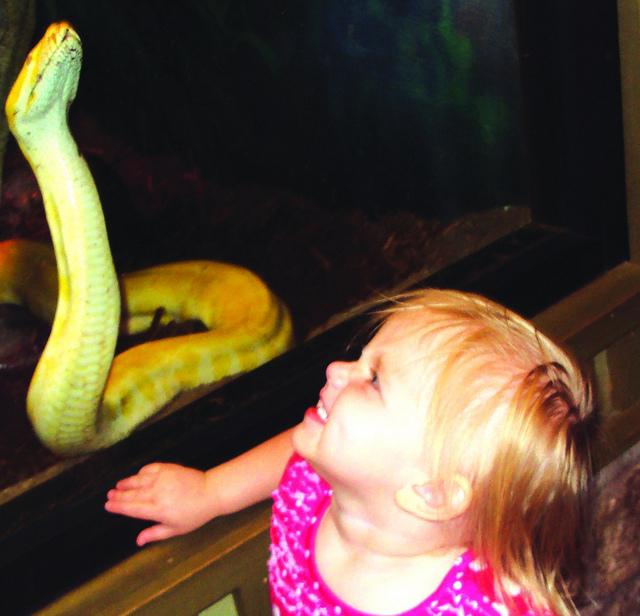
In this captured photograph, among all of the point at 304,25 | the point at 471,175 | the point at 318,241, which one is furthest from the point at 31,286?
the point at 471,175

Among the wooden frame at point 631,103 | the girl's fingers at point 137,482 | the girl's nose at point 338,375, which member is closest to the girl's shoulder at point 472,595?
the girl's nose at point 338,375

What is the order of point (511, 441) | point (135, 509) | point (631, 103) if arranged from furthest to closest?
point (631, 103)
point (135, 509)
point (511, 441)

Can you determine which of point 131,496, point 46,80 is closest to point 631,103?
point 46,80

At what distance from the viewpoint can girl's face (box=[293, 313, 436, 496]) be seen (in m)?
0.90

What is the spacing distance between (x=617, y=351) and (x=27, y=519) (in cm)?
120

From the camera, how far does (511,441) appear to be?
0.84 metres

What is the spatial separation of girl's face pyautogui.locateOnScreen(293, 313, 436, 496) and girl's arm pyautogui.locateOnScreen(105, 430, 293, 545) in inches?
11.0

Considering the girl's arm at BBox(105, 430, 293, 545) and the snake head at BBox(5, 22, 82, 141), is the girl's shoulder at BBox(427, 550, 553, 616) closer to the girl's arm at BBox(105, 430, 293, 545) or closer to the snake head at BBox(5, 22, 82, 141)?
the girl's arm at BBox(105, 430, 293, 545)

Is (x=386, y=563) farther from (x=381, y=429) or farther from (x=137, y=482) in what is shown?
(x=137, y=482)

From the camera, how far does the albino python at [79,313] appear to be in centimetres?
126

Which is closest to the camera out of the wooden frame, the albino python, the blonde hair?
the blonde hair

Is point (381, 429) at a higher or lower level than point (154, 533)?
higher

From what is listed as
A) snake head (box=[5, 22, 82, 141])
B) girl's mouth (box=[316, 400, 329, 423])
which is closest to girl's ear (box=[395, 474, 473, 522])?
girl's mouth (box=[316, 400, 329, 423])

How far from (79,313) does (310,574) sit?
1.78ft
